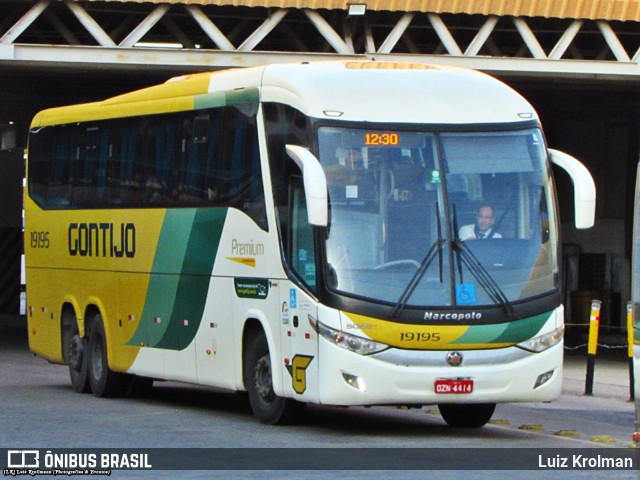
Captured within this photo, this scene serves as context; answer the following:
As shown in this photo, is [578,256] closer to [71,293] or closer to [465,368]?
[71,293]

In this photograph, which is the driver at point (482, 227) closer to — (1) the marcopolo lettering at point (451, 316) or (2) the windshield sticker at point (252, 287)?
(1) the marcopolo lettering at point (451, 316)

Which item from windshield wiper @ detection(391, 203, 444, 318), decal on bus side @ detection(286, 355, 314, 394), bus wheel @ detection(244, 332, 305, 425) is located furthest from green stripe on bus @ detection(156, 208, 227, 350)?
windshield wiper @ detection(391, 203, 444, 318)

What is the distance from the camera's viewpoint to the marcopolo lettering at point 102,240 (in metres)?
18.0

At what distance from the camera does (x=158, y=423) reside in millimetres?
14906

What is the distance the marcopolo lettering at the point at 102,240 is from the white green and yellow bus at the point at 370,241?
1.53m

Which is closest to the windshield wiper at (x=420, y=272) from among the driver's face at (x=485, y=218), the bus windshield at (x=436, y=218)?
the bus windshield at (x=436, y=218)

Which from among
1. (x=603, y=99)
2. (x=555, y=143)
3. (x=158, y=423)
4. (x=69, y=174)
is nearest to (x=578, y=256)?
(x=555, y=143)

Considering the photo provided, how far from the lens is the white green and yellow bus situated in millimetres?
13469

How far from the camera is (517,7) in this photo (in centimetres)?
2455

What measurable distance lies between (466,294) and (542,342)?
857 millimetres

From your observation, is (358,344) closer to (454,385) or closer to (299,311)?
(299,311)

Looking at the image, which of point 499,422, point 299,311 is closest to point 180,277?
point 299,311

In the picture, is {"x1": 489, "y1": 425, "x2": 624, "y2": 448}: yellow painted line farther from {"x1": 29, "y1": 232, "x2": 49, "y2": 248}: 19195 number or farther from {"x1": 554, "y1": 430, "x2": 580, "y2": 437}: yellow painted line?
{"x1": 29, "y1": 232, "x2": 49, "y2": 248}: 19195 number

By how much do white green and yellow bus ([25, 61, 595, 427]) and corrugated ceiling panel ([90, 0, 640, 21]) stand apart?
8.05 metres
